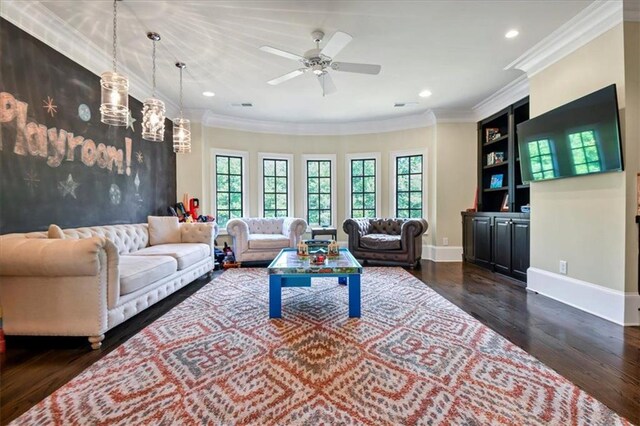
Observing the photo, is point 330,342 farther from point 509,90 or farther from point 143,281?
point 509,90

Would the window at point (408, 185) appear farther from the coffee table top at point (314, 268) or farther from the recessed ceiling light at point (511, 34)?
the coffee table top at point (314, 268)

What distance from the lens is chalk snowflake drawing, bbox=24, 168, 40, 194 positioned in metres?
2.63

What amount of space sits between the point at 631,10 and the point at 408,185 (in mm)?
4062

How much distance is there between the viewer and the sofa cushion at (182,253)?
3506 millimetres

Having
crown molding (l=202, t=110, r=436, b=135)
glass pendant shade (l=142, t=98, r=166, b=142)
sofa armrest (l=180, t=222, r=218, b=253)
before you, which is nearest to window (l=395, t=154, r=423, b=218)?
crown molding (l=202, t=110, r=436, b=135)

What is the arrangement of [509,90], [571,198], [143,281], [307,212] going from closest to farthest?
[143,281], [571,198], [509,90], [307,212]

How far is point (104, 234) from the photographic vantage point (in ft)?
10.9

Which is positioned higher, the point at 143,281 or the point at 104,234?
the point at 104,234

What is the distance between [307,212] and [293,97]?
8.73 feet

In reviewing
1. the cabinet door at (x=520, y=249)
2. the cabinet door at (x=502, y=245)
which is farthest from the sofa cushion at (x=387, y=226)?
the cabinet door at (x=520, y=249)

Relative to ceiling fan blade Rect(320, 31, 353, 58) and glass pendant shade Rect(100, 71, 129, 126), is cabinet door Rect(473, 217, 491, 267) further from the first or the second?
glass pendant shade Rect(100, 71, 129, 126)

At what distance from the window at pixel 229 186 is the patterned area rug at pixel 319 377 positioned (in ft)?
11.9

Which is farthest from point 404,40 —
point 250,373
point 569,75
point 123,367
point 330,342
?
point 123,367

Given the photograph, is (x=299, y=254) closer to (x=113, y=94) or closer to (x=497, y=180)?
(x=113, y=94)
